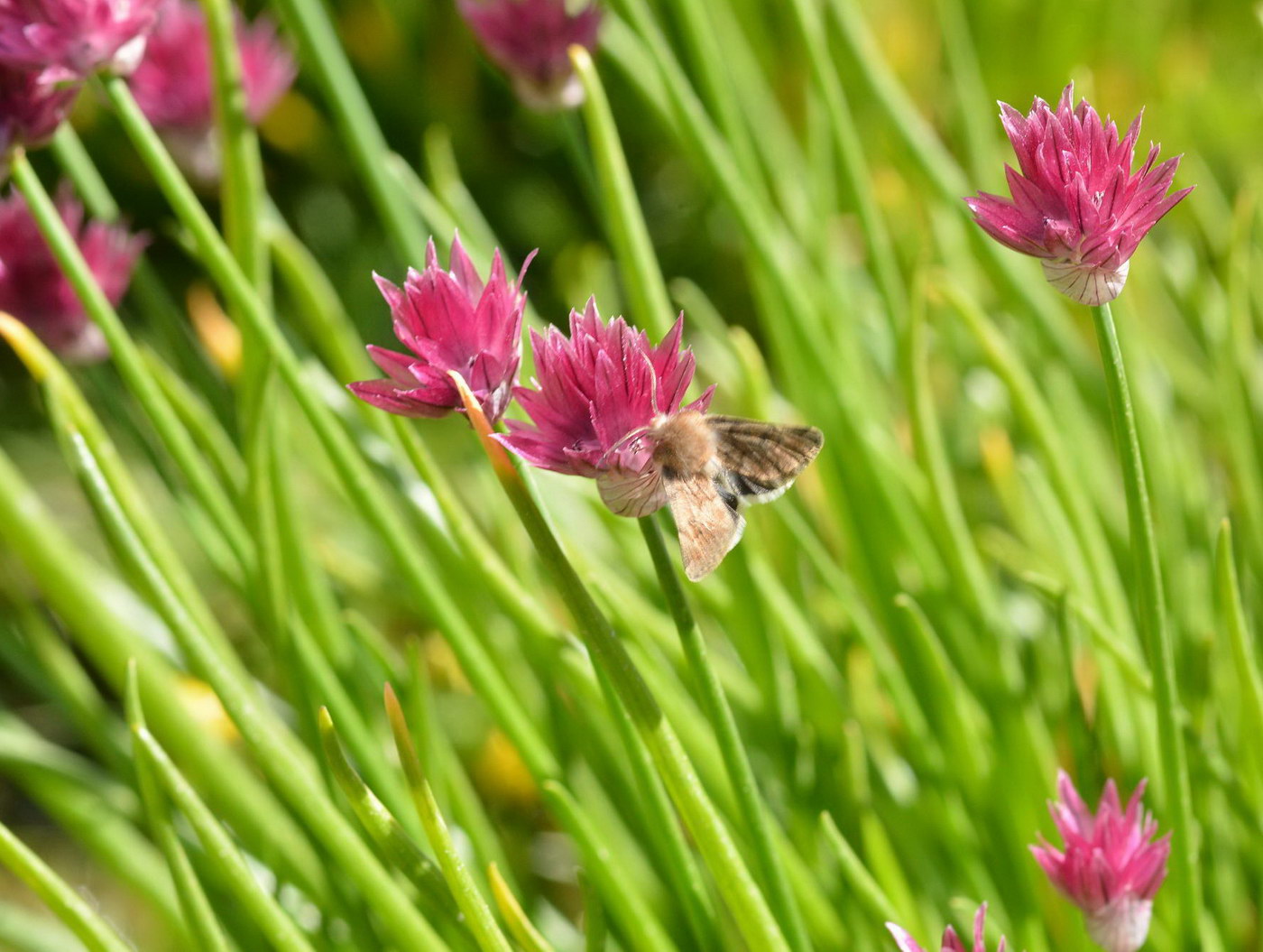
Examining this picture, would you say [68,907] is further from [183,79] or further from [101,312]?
[183,79]

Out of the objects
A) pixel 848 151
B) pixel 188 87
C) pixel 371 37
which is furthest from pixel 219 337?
pixel 371 37

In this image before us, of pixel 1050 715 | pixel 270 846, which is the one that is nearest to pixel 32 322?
pixel 270 846

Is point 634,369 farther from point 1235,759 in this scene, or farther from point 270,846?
point 1235,759

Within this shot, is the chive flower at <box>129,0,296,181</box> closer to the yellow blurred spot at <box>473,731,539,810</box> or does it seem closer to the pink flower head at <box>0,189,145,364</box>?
the pink flower head at <box>0,189,145,364</box>

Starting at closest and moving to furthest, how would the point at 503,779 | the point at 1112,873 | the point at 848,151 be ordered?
the point at 1112,873
the point at 848,151
the point at 503,779

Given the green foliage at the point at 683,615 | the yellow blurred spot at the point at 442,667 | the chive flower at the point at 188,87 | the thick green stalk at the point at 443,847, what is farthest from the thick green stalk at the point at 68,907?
the chive flower at the point at 188,87
